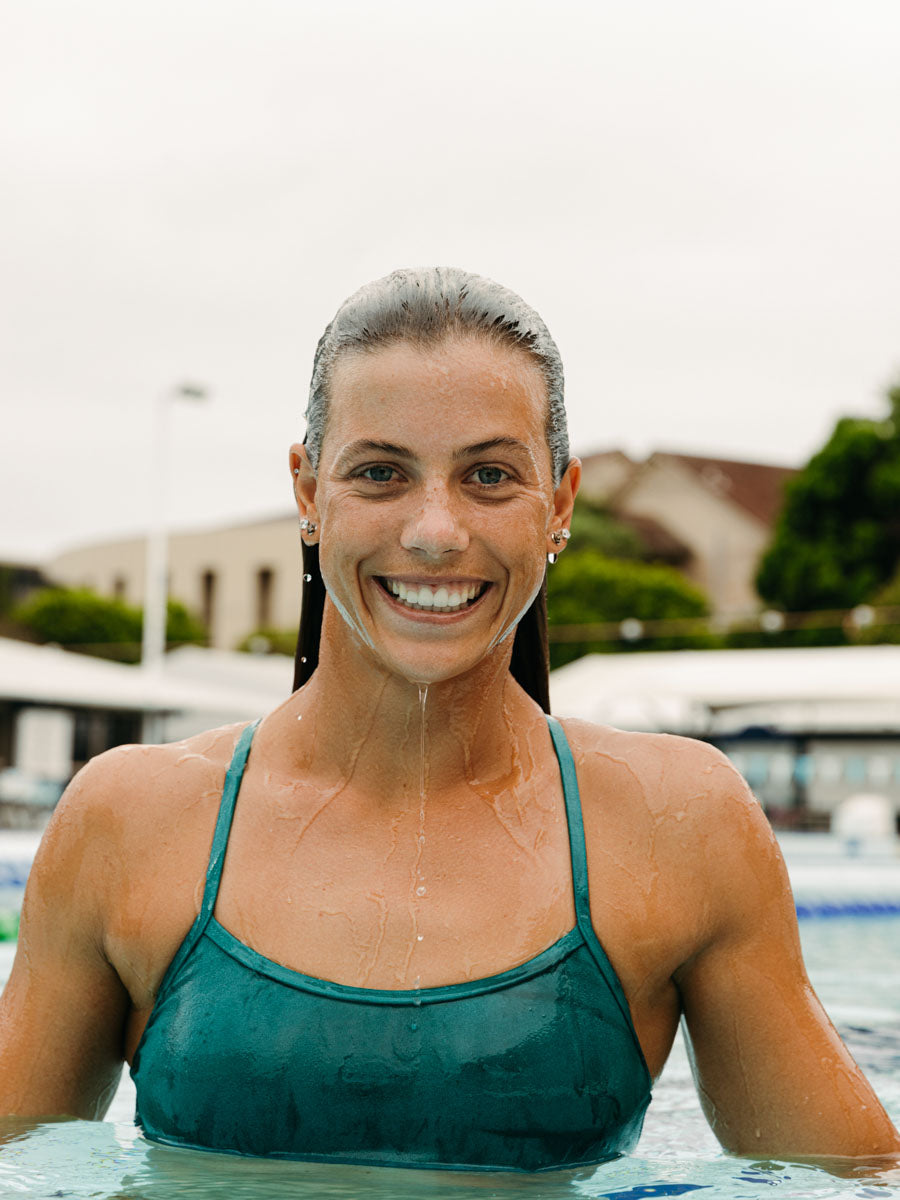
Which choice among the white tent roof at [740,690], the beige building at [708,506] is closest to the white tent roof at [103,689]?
the white tent roof at [740,690]

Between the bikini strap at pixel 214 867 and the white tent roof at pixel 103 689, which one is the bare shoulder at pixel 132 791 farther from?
the white tent roof at pixel 103 689

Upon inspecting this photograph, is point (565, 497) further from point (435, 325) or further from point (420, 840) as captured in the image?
point (420, 840)

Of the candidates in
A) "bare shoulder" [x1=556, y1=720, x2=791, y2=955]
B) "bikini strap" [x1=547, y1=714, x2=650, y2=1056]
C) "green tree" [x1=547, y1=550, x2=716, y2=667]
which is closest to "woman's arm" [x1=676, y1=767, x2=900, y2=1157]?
"bare shoulder" [x1=556, y1=720, x2=791, y2=955]

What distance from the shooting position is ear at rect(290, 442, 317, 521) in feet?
6.48

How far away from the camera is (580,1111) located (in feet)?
6.02

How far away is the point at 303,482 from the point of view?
6.54 ft

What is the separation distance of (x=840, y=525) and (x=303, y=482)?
39.7m

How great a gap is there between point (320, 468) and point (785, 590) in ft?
128

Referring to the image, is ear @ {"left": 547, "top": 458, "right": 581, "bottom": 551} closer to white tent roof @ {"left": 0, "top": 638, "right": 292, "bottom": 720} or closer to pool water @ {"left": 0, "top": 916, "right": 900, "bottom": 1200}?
pool water @ {"left": 0, "top": 916, "right": 900, "bottom": 1200}

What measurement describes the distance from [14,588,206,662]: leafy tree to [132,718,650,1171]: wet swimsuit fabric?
4398 cm

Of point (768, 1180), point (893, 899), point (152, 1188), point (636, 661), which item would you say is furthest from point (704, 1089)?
point (636, 661)

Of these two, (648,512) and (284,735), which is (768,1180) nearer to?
(284,735)

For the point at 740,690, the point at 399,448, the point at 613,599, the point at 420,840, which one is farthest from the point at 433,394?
the point at 613,599

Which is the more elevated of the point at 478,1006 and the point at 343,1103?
the point at 478,1006
